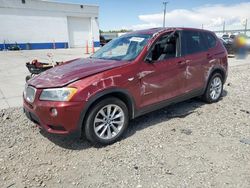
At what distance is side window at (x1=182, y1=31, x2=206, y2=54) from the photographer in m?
4.80

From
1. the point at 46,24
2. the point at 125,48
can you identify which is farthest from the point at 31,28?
the point at 125,48

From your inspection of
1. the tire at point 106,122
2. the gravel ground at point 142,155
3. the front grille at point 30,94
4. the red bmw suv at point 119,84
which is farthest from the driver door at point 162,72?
the front grille at point 30,94

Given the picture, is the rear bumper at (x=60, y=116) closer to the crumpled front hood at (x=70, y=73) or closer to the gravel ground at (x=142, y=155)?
the crumpled front hood at (x=70, y=73)

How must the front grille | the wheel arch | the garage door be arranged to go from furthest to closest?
the garage door
the front grille
the wheel arch

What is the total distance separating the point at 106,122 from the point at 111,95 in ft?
1.43

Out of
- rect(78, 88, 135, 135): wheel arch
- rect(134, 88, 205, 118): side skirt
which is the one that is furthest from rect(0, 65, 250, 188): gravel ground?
rect(78, 88, 135, 135): wheel arch

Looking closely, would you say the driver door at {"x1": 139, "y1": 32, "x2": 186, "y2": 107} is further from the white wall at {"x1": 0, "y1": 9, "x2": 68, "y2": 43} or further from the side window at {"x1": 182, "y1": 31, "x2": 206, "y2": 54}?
the white wall at {"x1": 0, "y1": 9, "x2": 68, "y2": 43}

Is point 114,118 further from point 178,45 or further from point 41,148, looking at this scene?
point 178,45

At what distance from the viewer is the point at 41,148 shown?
11.9ft

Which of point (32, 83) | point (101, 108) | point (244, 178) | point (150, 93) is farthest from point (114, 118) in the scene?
point (244, 178)

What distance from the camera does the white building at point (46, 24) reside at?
91.3 feet

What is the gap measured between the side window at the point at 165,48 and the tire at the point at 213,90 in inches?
56.6

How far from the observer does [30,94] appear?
3.55 meters

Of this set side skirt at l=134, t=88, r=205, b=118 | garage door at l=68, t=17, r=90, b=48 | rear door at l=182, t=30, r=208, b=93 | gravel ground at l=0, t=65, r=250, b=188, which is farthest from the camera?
garage door at l=68, t=17, r=90, b=48
